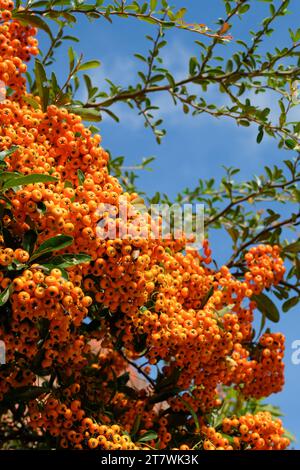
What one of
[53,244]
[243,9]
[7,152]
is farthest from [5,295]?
[243,9]

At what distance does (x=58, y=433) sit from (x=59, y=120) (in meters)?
1.94

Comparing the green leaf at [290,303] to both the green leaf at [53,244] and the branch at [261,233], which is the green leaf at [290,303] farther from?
the green leaf at [53,244]

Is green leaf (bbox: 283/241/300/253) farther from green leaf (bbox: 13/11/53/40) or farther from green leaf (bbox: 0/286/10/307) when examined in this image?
green leaf (bbox: 0/286/10/307)

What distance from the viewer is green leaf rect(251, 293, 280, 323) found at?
16.3ft

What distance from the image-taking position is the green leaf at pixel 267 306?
4980 millimetres

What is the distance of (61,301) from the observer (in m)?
2.84

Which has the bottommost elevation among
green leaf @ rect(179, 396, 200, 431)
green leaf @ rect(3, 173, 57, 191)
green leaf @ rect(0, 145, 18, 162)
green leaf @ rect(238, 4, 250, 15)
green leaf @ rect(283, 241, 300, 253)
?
green leaf @ rect(179, 396, 200, 431)

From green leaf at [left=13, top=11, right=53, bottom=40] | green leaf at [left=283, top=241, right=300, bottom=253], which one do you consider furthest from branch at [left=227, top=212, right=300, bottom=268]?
green leaf at [left=13, top=11, right=53, bottom=40]

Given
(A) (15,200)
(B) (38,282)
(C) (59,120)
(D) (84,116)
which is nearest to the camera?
(B) (38,282)

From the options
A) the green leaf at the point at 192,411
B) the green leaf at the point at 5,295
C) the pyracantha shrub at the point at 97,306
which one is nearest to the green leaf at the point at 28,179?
the pyracantha shrub at the point at 97,306

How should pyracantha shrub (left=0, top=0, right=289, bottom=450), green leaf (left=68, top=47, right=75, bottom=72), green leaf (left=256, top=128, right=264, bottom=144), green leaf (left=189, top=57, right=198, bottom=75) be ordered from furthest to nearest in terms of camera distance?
green leaf (left=189, top=57, right=198, bottom=75) → green leaf (left=256, top=128, right=264, bottom=144) → green leaf (left=68, top=47, right=75, bottom=72) → pyracantha shrub (left=0, top=0, right=289, bottom=450)

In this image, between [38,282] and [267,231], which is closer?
[38,282]
